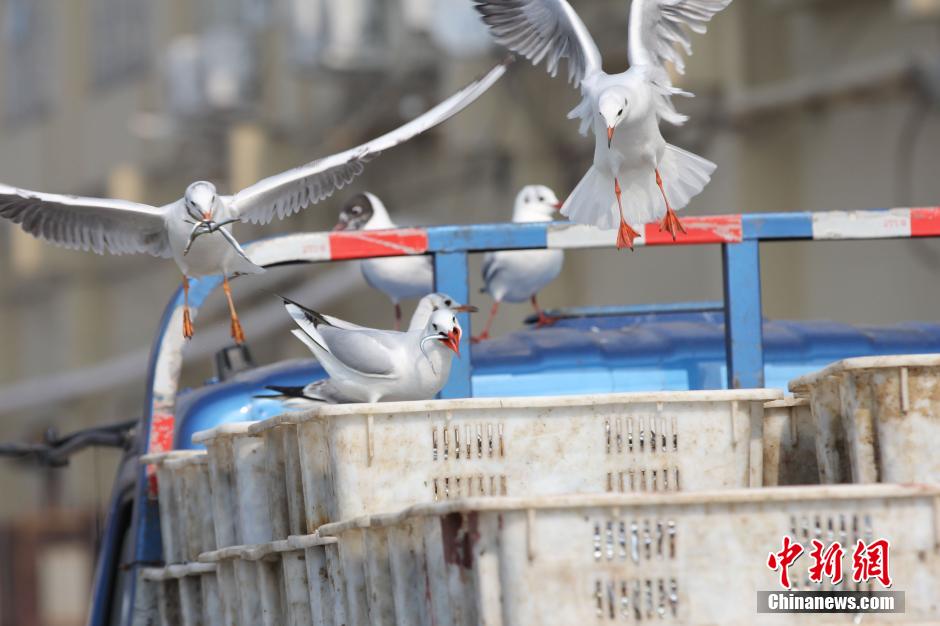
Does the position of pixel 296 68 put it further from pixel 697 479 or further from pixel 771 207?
pixel 697 479

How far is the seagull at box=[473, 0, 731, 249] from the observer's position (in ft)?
18.2

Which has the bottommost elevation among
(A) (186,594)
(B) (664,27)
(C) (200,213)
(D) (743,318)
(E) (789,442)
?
(A) (186,594)

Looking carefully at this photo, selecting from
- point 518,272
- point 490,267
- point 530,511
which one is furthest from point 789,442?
point 490,267

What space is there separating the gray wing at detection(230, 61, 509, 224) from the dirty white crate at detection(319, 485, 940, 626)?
8.09ft

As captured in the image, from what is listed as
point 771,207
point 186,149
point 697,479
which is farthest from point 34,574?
point 697,479

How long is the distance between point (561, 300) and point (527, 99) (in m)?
1.50

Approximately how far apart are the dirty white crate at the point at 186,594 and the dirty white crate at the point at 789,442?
1.27 meters

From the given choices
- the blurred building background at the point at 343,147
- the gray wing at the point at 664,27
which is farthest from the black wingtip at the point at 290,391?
the blurred building background at the point at 343,147

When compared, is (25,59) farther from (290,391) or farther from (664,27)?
(290,391)

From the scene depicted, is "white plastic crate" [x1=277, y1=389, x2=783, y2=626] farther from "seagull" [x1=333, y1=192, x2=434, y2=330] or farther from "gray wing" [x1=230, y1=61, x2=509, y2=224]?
"seagull" [x1=333, y1=192, x2=434, y2=330]

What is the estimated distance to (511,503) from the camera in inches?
130

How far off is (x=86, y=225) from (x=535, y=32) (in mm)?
1468

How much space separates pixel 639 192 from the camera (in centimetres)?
581

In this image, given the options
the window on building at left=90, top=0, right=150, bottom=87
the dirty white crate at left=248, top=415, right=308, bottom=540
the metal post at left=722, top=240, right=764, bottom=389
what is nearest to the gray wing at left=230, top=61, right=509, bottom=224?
the metal post at left=722, top=240, right=764, bottom=389
